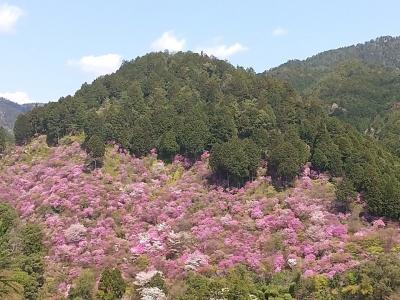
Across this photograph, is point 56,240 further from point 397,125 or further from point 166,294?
point 397,125

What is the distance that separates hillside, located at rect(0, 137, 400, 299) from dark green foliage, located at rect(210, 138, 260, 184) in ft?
5.80

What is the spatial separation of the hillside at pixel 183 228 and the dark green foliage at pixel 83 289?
643mm

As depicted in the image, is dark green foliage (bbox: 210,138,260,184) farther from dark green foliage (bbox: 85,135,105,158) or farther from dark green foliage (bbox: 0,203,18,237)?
dark green foliage (bbox: 0,203,18,237)

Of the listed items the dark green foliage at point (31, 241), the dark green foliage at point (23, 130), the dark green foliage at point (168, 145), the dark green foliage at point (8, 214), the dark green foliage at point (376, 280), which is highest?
the dark green foliage at point (23, 130)

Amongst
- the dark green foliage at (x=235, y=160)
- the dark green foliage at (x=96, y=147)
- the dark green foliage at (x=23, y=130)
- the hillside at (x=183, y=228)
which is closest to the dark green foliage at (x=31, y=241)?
the hillside at (x=183, y=228)

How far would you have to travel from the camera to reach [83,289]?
4341cm

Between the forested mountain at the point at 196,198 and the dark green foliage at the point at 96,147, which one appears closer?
the forested mountain at the point at 196,198

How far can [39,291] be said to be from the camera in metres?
45.6

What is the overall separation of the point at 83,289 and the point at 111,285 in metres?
2.57

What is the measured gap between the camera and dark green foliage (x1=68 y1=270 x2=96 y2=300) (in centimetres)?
4341

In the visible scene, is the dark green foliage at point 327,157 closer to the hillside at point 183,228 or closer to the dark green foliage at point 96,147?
the hillside at point 183,228

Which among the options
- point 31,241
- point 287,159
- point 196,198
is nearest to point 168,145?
point 196,198

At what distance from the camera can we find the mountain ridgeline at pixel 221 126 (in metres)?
57.8

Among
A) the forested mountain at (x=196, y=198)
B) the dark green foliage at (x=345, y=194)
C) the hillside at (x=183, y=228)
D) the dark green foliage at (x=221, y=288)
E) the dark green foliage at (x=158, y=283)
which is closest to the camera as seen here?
the dark green foliage at (x=221, y=288)
